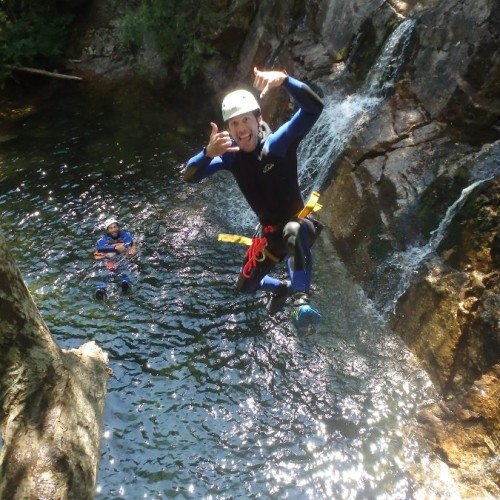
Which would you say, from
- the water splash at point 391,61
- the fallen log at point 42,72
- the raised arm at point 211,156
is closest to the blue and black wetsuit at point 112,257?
the raised arm at point 211,156

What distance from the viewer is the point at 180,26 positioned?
42.9 ft

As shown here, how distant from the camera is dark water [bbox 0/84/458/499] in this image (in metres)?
4.82

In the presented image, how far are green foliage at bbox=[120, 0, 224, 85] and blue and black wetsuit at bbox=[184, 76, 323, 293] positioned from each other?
8931 millimetres

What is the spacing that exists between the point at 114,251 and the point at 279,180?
3.86m

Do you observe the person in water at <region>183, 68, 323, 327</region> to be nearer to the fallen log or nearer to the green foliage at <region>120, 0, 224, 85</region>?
the green foliage at <region>120, 0, 224, 85</region>

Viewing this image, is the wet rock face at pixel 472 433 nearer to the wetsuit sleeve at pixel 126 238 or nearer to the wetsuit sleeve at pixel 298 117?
the wetsuit sleeve at pixel 298 117

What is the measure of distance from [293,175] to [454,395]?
290 cm

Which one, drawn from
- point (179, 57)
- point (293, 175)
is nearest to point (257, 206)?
point (293, 175)

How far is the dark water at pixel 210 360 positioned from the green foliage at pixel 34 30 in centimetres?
655

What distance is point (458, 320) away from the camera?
554 centimetres

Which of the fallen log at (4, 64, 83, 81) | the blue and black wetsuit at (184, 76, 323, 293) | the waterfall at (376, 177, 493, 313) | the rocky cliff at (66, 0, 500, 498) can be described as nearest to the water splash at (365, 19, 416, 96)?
the rocky cliff at (66, 0, 500, 498)

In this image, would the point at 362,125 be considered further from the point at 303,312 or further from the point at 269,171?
the point at 303,312

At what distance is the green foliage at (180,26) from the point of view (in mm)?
13023

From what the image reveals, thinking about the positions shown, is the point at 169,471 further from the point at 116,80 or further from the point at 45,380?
the point at 116,80
